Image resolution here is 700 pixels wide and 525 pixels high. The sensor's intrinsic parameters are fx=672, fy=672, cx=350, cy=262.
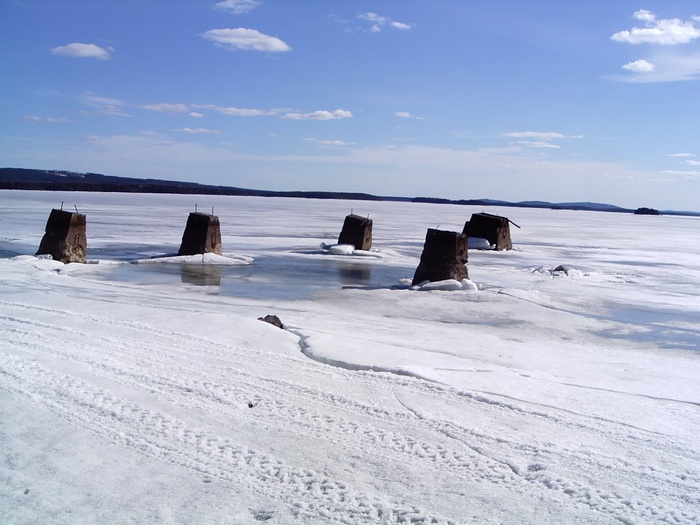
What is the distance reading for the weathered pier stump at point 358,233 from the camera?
64.7ft

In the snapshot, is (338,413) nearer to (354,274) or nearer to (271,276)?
(271,276)

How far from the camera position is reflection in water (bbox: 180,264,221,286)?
12.6 meters

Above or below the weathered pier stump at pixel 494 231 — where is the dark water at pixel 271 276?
below

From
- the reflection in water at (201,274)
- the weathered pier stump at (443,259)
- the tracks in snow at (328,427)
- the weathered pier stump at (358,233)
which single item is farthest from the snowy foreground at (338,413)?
the weathered pier stump at (358,233)

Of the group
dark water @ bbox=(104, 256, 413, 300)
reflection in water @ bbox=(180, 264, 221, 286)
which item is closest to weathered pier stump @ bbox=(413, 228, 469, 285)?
dark water @ bbox=(104, 256, 413, 300)

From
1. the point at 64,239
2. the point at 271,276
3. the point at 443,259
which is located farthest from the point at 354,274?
the point at 64,239

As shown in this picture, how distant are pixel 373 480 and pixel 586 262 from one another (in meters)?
17.2

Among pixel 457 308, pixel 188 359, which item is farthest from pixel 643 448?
pixel 457 308

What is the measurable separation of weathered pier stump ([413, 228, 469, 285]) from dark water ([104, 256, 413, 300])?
2.62 ft

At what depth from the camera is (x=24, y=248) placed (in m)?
16.7

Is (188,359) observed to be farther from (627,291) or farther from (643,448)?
(627,291)

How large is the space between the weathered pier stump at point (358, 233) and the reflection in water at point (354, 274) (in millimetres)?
2964

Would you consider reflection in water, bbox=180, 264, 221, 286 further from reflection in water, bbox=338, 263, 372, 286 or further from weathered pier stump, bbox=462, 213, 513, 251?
weathered pier stump, bbox=462, 213, 513, 251

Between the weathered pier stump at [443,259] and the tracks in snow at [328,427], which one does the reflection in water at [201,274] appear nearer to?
the weathered pier stump at [443,259]
